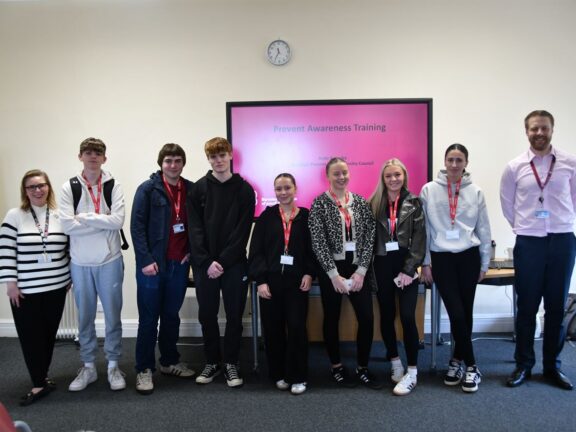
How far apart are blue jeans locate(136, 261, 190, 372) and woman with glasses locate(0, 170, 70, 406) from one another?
53cm

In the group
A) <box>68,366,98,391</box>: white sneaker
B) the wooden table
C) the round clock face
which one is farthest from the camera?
the round clock face

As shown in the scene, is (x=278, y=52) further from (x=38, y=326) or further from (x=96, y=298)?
(x=38, y=326)

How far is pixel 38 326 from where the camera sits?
259 centimetres

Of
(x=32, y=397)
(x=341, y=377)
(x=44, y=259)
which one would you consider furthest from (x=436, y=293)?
(x=32, y=397)

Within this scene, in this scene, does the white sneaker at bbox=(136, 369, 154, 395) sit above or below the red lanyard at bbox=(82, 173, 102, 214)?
below

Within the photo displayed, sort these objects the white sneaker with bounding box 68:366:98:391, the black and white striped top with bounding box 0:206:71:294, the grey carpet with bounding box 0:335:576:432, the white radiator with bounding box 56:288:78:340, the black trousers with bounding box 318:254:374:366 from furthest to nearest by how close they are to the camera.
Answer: the white radiator with bounding box 56:288:78:340 < the white sneaker with bounding box 68:366:98:391 < the black trousers with bounding box 318:254:374:366 < the black and white striped top with bounding box 0:206:71:294 < the grey carpet with bounding box 0:335:576:432

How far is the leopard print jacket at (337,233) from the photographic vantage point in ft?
8.41

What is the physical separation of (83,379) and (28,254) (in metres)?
0.94

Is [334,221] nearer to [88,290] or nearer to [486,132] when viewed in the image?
[88,290]

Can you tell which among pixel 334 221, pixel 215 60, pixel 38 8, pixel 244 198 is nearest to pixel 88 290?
pixel 244 198

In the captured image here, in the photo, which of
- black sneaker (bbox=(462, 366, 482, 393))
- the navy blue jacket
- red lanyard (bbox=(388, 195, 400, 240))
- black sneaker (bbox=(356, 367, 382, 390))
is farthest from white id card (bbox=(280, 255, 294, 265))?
black sneaker (bbox=(462, 366, 482, 393))

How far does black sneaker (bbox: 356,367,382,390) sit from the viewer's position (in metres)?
2.66

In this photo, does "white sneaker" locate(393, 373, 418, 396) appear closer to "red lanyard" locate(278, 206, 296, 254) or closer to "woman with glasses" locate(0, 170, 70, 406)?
"red lanyard" locate(278, 206, 296, 254)

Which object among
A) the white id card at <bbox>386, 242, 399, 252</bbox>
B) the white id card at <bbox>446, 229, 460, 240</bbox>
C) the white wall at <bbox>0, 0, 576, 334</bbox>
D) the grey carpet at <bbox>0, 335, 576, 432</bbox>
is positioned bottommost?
the grey carpet at <bbox>0, 335, 576, 432</bbox>
